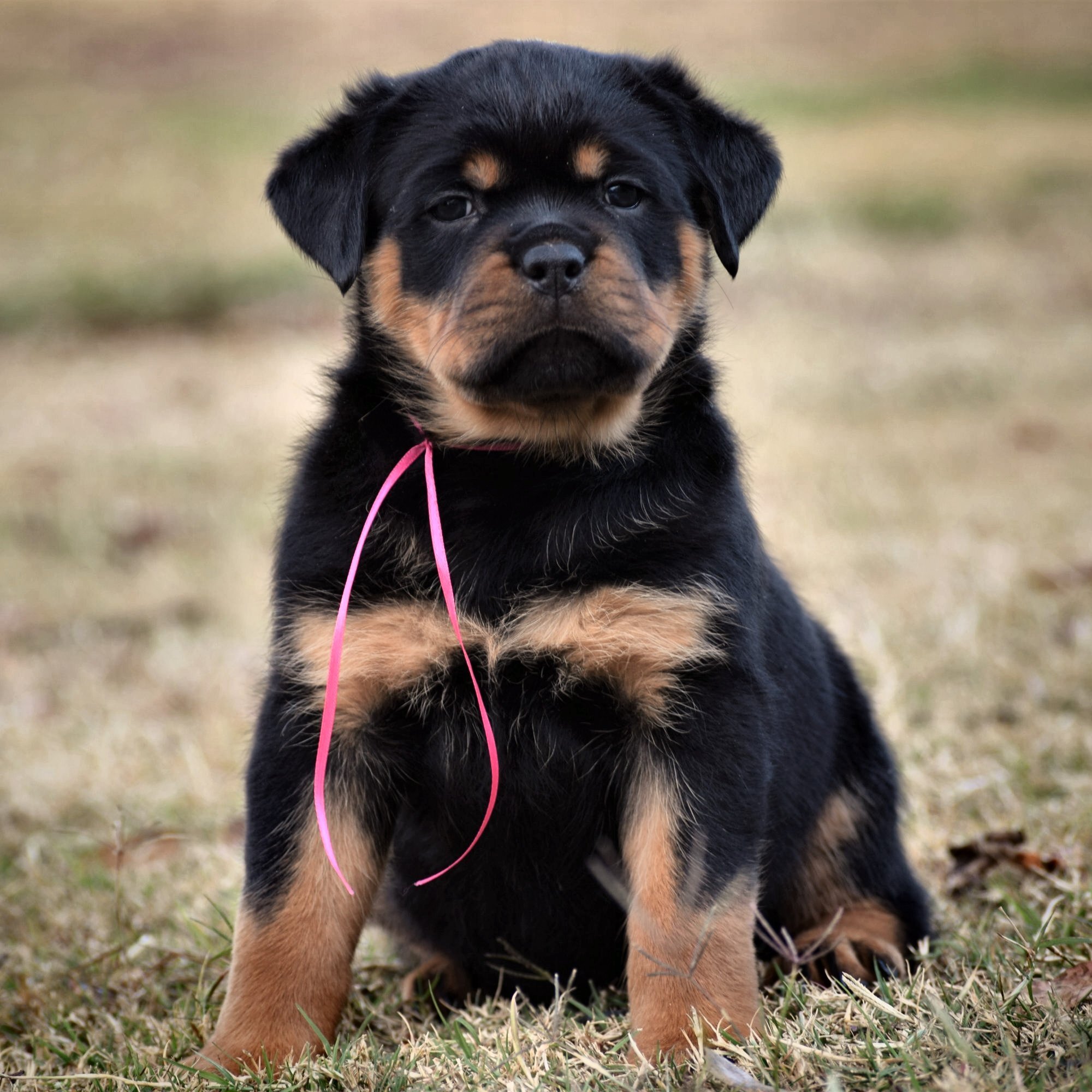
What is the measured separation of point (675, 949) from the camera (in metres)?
2.32

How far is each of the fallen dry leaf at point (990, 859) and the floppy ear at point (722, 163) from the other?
62.5 inches

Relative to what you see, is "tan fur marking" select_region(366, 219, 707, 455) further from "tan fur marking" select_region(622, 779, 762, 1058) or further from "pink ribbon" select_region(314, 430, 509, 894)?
"tan fur marking" select_region(622, 779, 762, 1058)

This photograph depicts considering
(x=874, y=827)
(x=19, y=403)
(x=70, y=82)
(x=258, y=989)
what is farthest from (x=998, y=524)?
(x=70, y=82)

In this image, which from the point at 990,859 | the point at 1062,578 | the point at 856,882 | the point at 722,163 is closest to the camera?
the point at 722,163

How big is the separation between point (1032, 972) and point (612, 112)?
1.86 m

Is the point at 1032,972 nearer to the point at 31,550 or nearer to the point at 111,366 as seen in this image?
the point at 31,550

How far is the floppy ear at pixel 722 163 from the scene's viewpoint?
2.85m

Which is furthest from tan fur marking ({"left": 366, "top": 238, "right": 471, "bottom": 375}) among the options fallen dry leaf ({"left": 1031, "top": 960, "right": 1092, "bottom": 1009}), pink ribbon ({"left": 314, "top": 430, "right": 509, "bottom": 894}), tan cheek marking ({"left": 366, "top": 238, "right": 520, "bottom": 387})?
fallen dry leaf ({"left": 1031, "top": 960, "right": 1092, "bottom": 1009})

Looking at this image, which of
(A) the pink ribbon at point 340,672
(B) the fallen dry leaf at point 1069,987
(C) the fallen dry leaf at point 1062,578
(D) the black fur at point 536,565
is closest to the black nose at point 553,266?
(D) the black fur at point 536,565

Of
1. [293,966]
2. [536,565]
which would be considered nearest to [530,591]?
[536,565]

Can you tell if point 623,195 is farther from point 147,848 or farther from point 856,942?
point 147,848

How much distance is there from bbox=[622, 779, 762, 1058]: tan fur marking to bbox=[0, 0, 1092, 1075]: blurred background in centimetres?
112

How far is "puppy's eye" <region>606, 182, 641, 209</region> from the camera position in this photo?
2.68m

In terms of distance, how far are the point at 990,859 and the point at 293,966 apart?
1788mm
